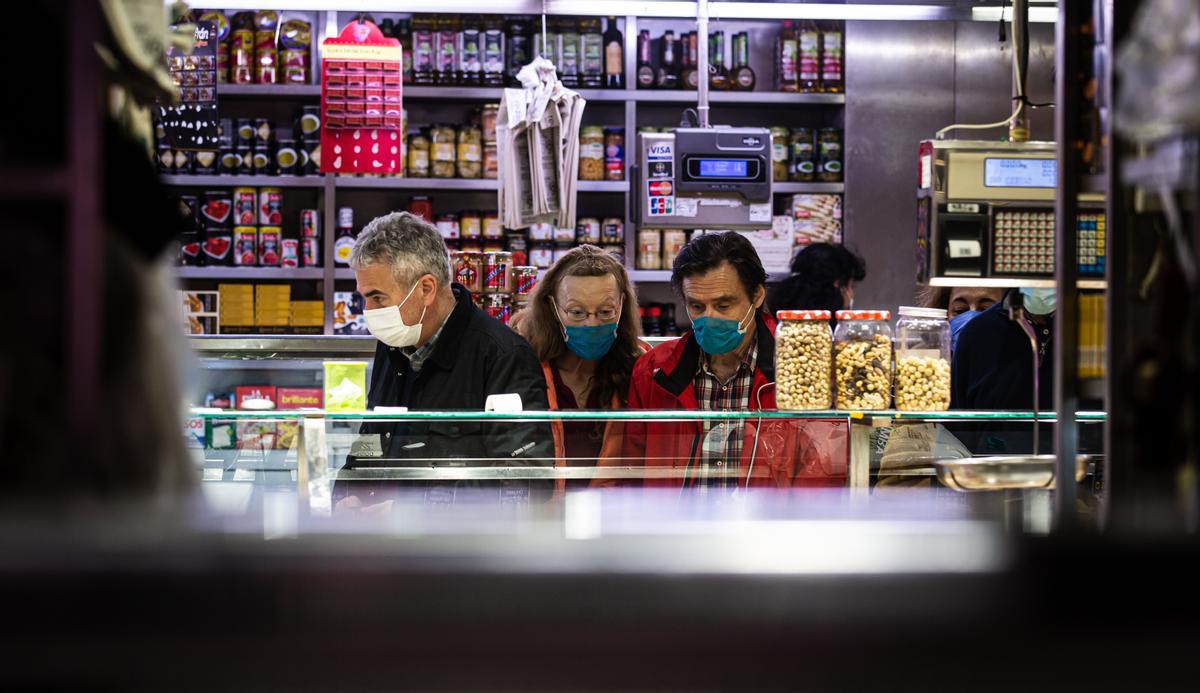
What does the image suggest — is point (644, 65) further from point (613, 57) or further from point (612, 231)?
point (612, 231)

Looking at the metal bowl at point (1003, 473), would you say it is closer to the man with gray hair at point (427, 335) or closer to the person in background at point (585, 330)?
the man with gray hair at point (427, 335)

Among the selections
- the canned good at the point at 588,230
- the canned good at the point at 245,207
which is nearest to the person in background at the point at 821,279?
the canned good at the point at 588,230

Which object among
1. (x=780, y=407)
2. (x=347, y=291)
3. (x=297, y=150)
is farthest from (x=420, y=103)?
(x=780, y=407)

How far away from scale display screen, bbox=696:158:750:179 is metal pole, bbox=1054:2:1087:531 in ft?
12.7

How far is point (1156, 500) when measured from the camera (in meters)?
0.94

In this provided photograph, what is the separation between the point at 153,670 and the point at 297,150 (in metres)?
5.69

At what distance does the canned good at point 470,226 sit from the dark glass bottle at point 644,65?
1117mm

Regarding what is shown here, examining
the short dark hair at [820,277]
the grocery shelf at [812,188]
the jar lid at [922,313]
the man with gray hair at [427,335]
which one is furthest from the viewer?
the grocery shelf at [812,188]

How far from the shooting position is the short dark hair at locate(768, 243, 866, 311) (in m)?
4.70

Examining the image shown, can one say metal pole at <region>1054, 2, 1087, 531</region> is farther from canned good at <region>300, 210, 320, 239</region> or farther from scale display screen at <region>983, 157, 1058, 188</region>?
canned good at <region>300, 210, 320, 239</region>

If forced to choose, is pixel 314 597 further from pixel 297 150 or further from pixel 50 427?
pixel 297 150

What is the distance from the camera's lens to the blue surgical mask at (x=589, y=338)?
3477 millimetres

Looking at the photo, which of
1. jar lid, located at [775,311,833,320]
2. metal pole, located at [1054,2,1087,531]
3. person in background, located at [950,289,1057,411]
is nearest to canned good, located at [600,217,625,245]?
person in background, located at [950,289,1057,411]

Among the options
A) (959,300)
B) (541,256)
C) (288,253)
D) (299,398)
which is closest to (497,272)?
(299,398)
